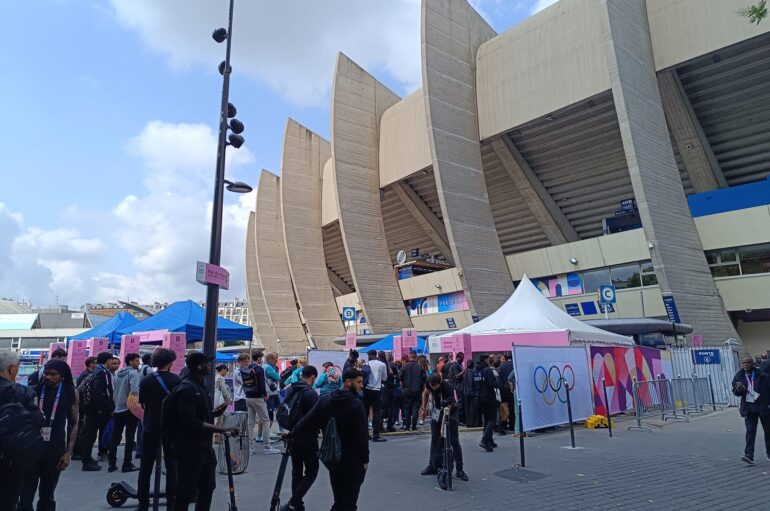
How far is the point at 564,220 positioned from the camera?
29344 millimetres

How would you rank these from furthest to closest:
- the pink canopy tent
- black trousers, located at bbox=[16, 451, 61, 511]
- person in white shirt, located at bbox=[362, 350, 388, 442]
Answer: the pink canopy tent, person in white shirt, located at bbox=[362, 350, 388, 442], black trousers, located at bbox=[16, 451, 61, 511]

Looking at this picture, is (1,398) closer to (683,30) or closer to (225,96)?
(225,96)

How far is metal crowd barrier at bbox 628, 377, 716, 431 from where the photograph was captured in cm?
1191

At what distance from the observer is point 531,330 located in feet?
42.8

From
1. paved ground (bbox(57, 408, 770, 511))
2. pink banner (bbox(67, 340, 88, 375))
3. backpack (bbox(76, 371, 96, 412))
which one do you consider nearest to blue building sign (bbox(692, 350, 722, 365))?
paved ground (bbox(57, 408, 770, 511))

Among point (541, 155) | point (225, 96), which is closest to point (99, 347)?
point (225, 96)

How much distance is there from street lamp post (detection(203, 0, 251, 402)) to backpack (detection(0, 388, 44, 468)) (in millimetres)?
3195

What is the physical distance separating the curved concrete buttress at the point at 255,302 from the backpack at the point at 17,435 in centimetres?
4550

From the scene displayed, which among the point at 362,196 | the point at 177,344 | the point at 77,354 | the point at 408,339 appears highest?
the point at 362,196

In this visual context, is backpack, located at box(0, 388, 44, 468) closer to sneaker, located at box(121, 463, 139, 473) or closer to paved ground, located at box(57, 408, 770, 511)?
paved ground, located at box(57, 408, 770, 511)

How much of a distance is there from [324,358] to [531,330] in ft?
18.0

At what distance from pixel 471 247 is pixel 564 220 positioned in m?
7.19

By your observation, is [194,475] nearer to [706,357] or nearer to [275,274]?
[706,357]

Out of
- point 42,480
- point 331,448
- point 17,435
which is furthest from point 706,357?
point 17,435
